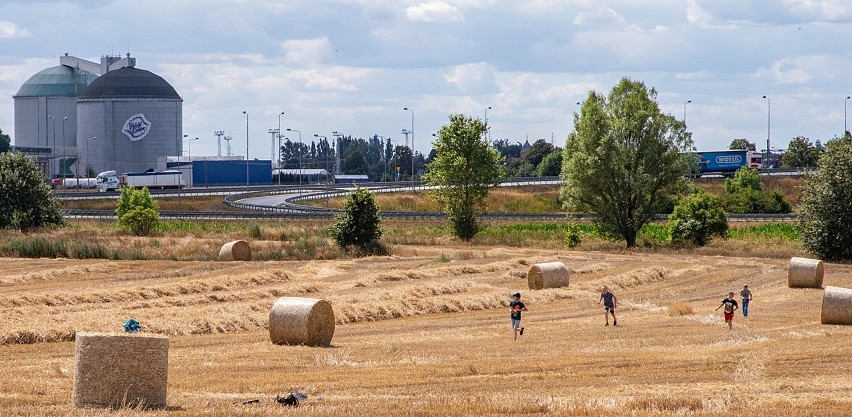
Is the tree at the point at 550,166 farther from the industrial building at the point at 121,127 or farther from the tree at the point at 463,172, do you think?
the tree at the point at 463,172

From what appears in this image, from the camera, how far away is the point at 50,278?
46.6m

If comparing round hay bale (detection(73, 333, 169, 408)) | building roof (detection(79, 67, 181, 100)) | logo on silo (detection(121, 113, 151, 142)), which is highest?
building roof (detection(79, 67, 181, 100))

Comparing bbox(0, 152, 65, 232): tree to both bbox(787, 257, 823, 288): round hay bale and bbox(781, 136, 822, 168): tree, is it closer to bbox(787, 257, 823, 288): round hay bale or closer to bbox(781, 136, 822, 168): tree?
bbox(787, 257, 823, 288): round hay bale

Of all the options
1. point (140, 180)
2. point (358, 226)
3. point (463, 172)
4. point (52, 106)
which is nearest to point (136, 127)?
point (52, 106)

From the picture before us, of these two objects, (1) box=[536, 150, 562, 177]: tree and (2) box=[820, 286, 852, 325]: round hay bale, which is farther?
(1) box=[536, 150, 562, 177]: tree

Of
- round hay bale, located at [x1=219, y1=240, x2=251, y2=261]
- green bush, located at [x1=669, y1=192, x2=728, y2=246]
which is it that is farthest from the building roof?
round hay bale, located at [x1=219, y1=240, x2=251, y2=261]

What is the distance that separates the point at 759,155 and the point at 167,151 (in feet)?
297

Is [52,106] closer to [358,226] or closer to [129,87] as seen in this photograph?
[129,87]

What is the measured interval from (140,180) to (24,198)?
74.5m

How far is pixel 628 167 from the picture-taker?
258 ft

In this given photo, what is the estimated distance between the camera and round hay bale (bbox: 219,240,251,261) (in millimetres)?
58781

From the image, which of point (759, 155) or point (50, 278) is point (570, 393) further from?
point (759, 155)

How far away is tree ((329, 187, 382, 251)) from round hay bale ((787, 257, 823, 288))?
24.3 metres

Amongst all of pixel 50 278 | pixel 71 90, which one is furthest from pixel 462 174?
pixel 71 90
